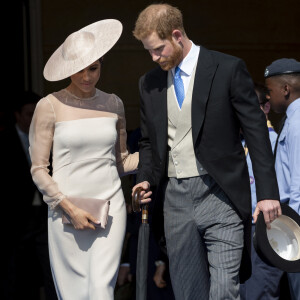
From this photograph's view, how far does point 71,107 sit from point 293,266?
1514 mm

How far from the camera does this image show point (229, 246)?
4.98 meters

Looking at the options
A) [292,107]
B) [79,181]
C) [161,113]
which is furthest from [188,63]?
[292,107]

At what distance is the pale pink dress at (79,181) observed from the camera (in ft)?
17.5

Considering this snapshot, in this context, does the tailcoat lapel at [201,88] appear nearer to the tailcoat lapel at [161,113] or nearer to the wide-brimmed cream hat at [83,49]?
the tailcoat lapel at [161,113]

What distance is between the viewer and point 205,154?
4.98 m

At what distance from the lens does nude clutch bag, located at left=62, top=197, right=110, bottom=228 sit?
5.27m

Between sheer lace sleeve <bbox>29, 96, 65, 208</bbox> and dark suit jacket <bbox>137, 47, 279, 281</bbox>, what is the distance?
0.62 meters

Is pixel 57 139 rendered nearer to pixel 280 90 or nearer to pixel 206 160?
pixel 206 160

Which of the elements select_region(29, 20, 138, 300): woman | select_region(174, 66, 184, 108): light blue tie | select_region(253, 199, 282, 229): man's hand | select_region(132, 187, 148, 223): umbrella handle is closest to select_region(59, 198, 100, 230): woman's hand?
select_region(29, 20, 138, 300): woman

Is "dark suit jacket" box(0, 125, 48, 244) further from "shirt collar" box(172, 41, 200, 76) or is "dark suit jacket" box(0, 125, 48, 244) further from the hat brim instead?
the hat brim

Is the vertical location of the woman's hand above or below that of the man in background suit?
above

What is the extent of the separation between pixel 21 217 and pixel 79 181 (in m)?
1.95

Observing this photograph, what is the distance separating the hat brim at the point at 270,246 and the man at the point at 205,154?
7cm

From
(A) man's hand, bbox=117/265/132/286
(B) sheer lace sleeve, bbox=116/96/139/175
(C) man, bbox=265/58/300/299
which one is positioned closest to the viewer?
(B) sheer lace sleeve, bbox=116/96/139/175
